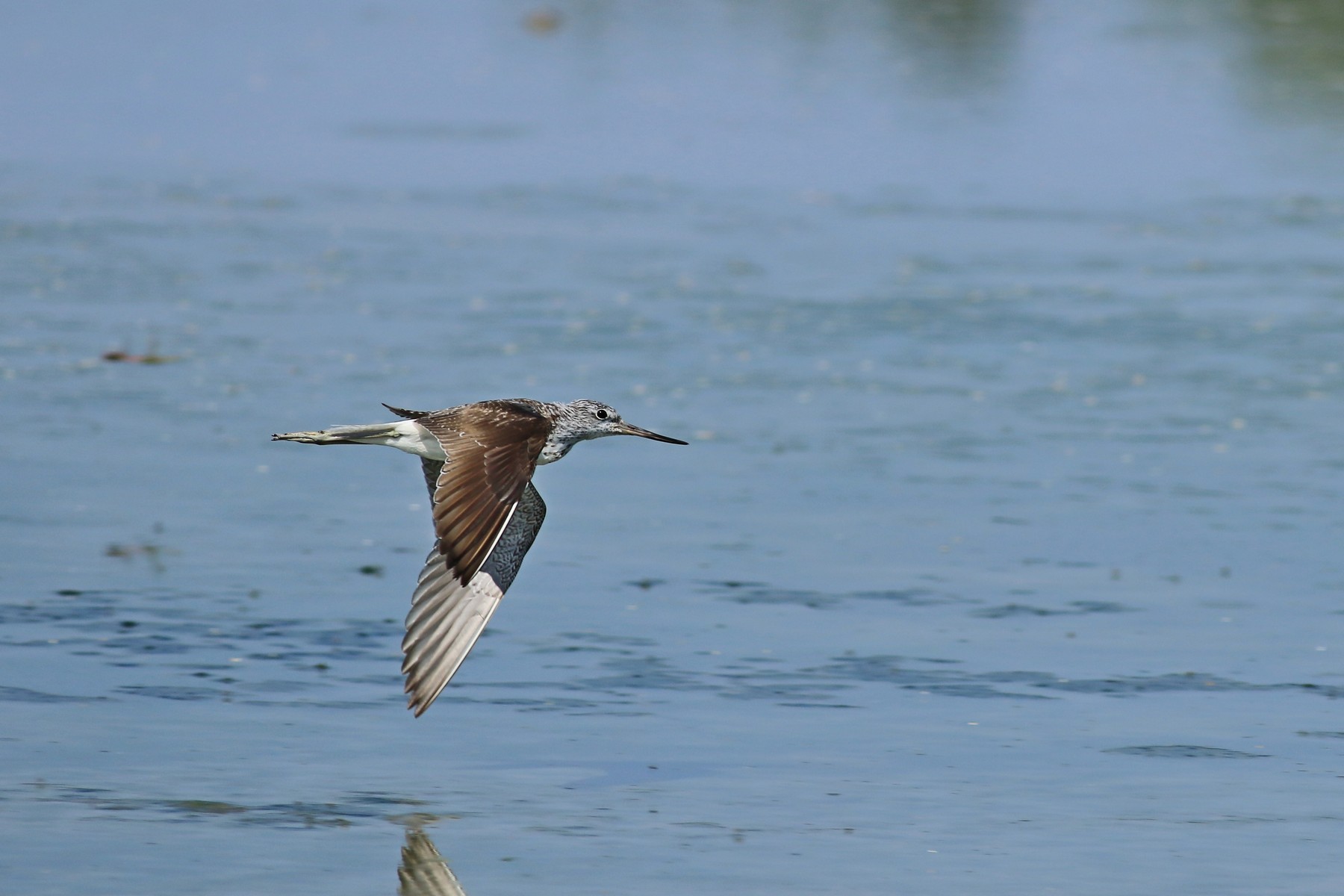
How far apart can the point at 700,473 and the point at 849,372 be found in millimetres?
2665

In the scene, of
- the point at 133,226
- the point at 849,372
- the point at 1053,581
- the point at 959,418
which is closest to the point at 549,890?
the point at 1053,581

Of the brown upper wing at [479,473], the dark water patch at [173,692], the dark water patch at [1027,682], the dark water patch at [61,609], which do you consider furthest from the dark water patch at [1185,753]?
the dark water patch at [61,609]

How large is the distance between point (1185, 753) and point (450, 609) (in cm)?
303

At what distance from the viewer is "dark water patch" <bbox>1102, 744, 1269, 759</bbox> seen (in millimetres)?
9633

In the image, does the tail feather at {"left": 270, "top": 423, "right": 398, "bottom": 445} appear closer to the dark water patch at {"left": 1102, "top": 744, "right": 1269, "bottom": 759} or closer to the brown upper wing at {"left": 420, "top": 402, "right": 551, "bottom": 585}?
the brown upper wing at {"left": 420, "top": 402, "right": 551, "bottom": 585}

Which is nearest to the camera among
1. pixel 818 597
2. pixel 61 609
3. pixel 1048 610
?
pixel 61 609

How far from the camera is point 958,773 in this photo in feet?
30.6

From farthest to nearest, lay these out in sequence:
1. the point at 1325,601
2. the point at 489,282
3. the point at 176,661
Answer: the point at 489,282
the point at 1325,601
the point at 176,661

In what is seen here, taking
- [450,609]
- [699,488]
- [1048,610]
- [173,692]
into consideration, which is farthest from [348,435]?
[699,488]

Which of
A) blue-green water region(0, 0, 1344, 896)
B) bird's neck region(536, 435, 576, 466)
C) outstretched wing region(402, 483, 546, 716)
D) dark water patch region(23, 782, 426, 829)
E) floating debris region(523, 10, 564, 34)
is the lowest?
floating debris region(523, 10, 564, 34)

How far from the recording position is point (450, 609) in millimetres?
9398

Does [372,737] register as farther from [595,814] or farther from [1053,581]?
[1053,581]

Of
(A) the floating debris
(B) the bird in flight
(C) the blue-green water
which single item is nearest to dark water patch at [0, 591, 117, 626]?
(C) the blue-green water

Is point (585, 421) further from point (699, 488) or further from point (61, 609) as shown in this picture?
point (699, 488)
